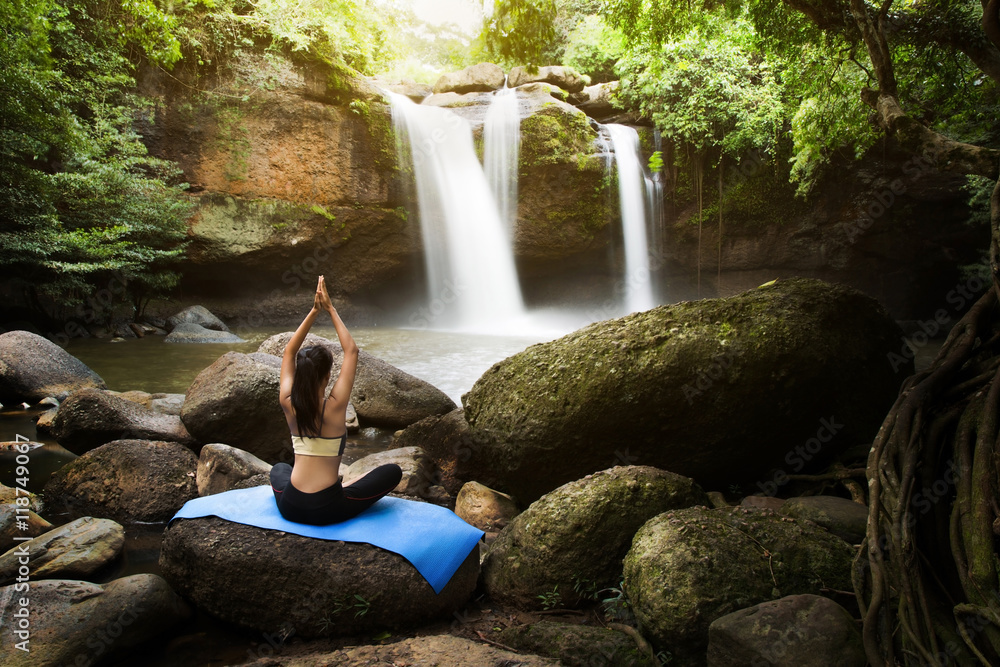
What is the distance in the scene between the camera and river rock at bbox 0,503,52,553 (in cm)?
353

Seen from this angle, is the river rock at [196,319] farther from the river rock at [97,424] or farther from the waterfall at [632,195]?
the waterfall at [632,195]

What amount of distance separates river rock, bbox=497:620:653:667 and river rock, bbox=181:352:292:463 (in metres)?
3.41

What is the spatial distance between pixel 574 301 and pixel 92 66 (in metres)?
14.2

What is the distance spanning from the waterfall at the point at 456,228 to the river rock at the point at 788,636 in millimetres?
14895

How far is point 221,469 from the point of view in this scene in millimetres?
4512

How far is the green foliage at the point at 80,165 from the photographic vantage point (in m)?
9.84

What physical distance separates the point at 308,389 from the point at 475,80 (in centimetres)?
1649

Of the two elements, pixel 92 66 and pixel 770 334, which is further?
pixel 92 66

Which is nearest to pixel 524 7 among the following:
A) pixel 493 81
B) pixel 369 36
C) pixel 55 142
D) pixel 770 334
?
pixel 770 334

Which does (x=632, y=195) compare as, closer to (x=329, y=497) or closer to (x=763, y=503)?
(x=763, y=503)

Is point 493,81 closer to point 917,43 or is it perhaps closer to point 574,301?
point 574,301

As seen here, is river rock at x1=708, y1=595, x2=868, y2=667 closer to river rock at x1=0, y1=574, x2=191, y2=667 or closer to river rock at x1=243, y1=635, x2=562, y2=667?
river rock at x1=243, y1=635, x2=562, y2=667

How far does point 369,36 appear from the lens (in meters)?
17.8

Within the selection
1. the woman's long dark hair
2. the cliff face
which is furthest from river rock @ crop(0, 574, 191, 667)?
the cliff face
